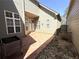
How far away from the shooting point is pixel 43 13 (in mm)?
14594

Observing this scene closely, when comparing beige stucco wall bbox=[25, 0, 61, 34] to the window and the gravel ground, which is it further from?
the gravel ground

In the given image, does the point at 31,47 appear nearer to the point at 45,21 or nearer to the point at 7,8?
the point at 7,8

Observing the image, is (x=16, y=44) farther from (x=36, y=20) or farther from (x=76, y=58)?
(x=36, y=20)

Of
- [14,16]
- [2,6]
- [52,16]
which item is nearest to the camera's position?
[2,6]

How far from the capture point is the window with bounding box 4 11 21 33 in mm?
7273

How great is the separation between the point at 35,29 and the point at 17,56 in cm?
1053

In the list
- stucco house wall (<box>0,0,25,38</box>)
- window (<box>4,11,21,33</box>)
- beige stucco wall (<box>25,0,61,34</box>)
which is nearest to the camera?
stucco house wall (<box>0,0,25,38</box>)

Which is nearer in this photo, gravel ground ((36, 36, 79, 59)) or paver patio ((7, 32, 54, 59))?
gravel ground ((36, 36, 79, 59))

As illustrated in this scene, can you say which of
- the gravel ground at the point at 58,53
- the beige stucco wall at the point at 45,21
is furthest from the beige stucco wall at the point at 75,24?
the beige stucco wall at the point at 45,21

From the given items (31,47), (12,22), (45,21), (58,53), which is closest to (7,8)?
(12,22)

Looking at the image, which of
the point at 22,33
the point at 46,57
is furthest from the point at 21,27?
the point at 46,57

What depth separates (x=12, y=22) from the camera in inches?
312

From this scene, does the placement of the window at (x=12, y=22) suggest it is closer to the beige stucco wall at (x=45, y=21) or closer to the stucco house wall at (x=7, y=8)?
the stucco house wall at (x=7, y=8)

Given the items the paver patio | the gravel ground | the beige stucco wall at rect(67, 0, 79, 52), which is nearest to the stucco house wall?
the paver patio
